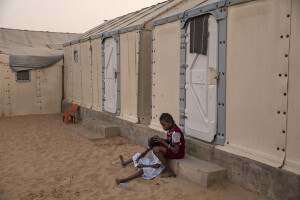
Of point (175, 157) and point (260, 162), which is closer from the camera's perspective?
point (260, 162)

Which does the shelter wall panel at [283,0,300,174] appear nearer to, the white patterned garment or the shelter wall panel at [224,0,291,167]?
the shelter wall panel at [224,0,291,167]

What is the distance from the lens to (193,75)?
5551mm

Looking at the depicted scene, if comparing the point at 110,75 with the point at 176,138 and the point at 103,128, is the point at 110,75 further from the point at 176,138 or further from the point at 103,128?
the point at 176,138

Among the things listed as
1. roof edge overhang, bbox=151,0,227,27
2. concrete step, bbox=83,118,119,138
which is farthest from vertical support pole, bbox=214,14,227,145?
concrete step, bbox=83,118,119,138

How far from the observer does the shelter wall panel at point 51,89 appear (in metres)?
12.9

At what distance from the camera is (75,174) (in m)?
5.45

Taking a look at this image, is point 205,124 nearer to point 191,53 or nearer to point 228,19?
point 191,53

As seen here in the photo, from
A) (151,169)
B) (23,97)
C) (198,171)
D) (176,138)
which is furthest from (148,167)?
(23,97)

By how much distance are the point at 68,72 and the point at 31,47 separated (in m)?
3.32

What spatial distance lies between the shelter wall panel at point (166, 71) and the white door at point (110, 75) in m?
2.24

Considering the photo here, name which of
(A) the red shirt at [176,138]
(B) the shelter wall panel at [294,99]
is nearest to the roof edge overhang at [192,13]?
(B) the shelter wall panel at [294,99]

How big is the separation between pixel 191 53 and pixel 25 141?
5.17 m

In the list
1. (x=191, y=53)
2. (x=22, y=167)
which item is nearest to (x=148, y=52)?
(x=191, y=53)

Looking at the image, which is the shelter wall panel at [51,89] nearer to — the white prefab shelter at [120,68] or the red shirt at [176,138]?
the white prefab shelter at [120,68]
